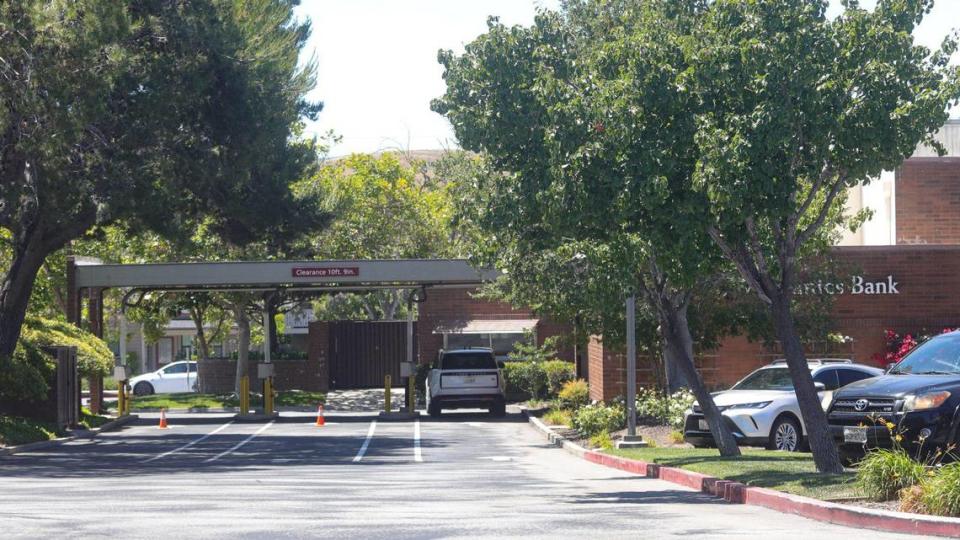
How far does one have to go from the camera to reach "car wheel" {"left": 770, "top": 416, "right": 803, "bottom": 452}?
800 inches

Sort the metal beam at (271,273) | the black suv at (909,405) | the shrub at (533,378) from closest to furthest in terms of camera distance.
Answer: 1. the black suv at (909,405)
2. the metal beam at (271,273)
3. the shrub at (533,378)

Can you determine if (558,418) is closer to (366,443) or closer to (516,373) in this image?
(366,443)

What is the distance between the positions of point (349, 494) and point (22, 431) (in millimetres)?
13197

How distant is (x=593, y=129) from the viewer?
1437 centimetres

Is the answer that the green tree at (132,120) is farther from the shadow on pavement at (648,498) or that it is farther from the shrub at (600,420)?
the shadow on pavement at (648,498)

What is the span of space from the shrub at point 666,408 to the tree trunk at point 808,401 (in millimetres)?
9239

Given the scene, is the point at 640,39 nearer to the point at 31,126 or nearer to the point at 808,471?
the point at 808,471

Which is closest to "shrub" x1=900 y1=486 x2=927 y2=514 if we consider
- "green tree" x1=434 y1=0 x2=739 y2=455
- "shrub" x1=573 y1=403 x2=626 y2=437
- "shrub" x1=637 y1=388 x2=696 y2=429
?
"green tree" x1=434 y1=0 x2=739 y2=455

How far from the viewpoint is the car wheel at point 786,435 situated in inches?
800

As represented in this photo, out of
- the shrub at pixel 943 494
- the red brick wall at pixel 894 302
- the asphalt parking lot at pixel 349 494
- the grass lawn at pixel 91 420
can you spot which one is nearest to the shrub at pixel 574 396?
the red brick wall at pixel 894 302

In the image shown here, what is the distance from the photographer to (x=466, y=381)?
33.0m

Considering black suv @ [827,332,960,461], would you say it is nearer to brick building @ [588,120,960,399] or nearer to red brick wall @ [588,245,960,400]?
brick building @ [588,120,960,399]

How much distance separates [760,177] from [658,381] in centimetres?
1567

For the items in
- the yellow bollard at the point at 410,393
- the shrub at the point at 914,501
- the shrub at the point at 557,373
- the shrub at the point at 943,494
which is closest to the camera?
the shrub at the point at 943,494
